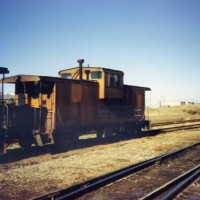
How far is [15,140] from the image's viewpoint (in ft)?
41.7

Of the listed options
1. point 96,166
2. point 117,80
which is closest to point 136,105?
point 117,80

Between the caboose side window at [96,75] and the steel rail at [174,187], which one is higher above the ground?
the caboose side window at [96,75]

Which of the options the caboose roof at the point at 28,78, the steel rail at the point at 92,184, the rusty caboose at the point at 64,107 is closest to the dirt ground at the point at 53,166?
the steel rail at the point at 92,184

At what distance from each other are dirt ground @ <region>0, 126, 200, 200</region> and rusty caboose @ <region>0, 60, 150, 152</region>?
33.3 inches

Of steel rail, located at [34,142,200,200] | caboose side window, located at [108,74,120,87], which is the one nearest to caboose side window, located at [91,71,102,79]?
caboose side window, located at [108,74,120,87]

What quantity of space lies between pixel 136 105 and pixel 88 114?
239 inches

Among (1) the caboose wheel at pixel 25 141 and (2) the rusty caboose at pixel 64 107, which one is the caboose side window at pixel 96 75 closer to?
(2) the rusty caboose at pixel 64 107

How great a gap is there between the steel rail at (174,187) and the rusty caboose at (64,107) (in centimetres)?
681

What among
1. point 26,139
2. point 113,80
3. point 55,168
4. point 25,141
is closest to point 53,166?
point 55,168

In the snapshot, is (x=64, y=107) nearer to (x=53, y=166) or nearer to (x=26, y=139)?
(x=26, y=139)

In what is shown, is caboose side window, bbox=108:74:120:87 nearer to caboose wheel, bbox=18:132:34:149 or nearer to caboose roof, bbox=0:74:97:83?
caboose roof, bbox=0:74:97:83

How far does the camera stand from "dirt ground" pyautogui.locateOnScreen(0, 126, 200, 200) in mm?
7598

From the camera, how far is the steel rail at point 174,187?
6.62 m

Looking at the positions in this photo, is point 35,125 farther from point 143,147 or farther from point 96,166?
point 143,147
